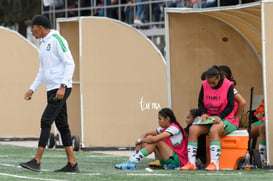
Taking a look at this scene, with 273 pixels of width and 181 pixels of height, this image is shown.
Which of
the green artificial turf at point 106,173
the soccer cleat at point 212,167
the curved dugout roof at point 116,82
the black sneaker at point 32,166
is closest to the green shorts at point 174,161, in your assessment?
the green artificial turf at point 106,173

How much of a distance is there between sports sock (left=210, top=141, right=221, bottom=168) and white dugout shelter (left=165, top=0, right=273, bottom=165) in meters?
2.53

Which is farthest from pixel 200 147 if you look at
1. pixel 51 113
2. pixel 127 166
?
pixel 51 113

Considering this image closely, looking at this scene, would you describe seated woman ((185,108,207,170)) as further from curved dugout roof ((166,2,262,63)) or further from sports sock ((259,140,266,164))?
curved dugout roof ((166,2,262,63))

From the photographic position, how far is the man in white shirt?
12352 mm

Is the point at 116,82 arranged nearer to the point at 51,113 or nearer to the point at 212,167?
the point at 212,167

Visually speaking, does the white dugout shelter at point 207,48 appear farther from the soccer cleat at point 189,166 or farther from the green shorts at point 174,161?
the soccer cleat at point 189,166

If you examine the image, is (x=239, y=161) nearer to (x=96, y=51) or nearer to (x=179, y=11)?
(x=179, y=11)

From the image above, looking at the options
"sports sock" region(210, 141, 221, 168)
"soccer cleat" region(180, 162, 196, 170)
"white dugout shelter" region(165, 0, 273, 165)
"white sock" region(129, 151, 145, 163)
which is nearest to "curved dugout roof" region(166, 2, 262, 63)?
"white dugout shelter" region(165, 0, 273, 165)

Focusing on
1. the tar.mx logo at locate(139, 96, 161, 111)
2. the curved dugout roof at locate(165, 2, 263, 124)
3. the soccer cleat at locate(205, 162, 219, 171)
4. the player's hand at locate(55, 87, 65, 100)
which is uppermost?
the curved dugout roof at locate(165, 2, 263, 124)

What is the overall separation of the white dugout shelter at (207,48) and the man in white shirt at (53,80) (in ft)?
10.5

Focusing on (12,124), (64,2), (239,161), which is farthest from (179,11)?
(64,2)

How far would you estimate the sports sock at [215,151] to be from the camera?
1341 centimetres

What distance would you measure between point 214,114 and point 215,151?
22.9 inches

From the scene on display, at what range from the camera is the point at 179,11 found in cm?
1520
